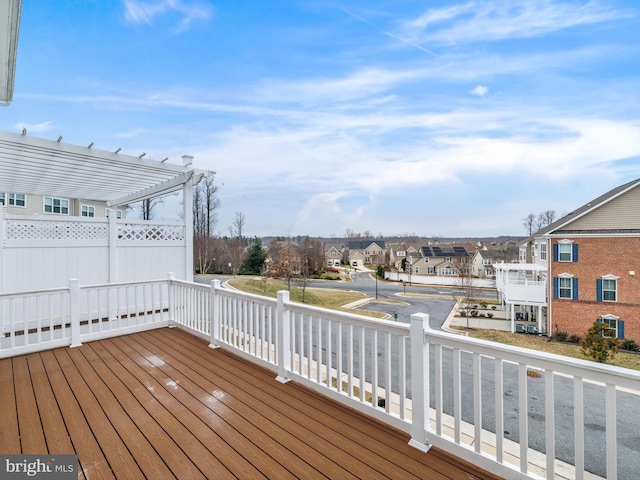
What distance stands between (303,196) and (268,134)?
17.9 meters

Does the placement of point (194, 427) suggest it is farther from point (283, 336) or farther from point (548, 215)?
point (548, 215)

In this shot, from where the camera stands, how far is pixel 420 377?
2.08 m

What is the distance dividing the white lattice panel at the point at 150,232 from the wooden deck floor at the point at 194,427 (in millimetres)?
2816

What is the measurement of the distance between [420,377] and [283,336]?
58.2 inches

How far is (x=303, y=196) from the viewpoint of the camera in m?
32.6

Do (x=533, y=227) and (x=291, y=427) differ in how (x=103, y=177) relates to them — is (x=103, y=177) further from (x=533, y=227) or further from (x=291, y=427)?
(x=533, y=227)

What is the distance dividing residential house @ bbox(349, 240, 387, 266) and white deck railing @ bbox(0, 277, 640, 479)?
149 feet

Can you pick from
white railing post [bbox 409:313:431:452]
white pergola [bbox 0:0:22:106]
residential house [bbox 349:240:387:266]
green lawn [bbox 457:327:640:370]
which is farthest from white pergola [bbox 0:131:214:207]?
residential house [bbox 349:240:387:266]

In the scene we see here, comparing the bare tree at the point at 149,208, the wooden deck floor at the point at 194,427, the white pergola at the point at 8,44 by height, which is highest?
the bare tree at the point at 149,208

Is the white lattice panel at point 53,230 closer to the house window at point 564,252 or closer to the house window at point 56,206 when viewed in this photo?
the house window at point 56,206

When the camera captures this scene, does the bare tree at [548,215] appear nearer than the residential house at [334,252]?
Yes

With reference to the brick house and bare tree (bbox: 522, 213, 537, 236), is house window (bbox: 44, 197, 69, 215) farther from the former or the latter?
bare tree (bbox: 522, 213, 537, 236)

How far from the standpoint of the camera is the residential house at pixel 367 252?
52.2 metres

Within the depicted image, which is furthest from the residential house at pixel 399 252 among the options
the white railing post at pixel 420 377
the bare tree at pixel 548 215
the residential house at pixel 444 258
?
the white railing post at pixel 420 377
